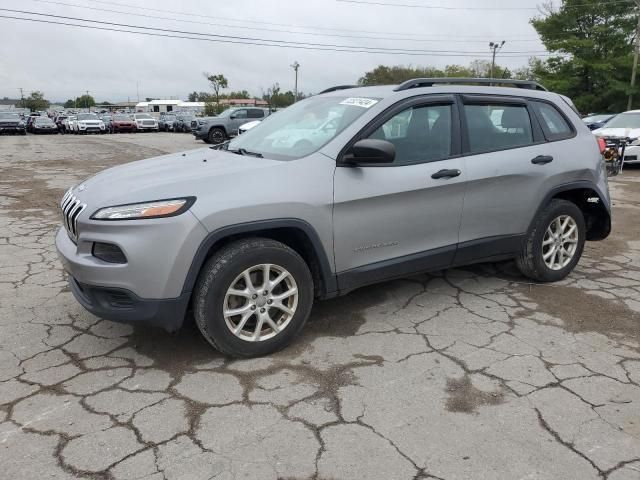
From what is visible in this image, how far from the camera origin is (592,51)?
34.8m

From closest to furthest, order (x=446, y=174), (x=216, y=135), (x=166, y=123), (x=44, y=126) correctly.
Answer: (x=446, y=174), (x=216, y=135), (x=44, y=126), (x=166, y=123)

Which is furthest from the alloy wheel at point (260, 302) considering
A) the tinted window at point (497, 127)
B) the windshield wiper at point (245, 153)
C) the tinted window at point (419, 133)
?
the tinted window at point (497, 127)

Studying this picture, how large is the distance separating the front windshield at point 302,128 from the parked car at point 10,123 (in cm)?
3428

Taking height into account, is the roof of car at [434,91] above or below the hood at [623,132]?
above

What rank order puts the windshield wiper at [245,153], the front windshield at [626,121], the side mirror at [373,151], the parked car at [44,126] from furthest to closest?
the parked car at [44,126]
the front windshield at [626,121]
the windshield wiper at [245,153]
the side mirror at [373,151]

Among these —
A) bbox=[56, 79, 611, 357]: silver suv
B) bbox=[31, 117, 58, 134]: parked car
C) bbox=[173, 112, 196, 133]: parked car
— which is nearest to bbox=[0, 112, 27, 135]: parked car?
→ bbox=[31, 117, 58, 134]: parked car

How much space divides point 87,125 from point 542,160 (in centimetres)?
3606

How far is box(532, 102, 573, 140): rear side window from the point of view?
14.8ft

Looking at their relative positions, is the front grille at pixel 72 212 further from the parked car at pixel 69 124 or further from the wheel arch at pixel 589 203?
the parked car at pixel 69 124

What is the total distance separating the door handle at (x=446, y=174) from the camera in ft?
12.5

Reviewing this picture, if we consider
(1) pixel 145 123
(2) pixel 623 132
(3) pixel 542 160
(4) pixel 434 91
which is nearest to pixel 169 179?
(4) pixel 434 91

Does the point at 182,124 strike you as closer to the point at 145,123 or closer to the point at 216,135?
the point at 145,123

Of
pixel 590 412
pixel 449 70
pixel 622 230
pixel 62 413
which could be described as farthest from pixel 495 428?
pixel 449 70

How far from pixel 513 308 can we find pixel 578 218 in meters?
1.18
